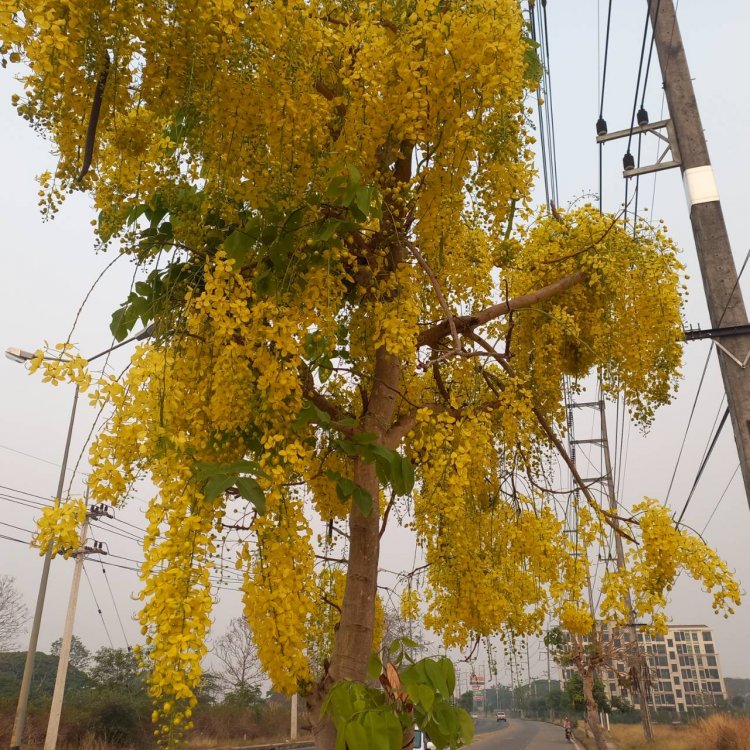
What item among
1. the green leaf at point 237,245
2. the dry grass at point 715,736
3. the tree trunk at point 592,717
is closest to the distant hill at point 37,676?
the tree trunk at point 592,717

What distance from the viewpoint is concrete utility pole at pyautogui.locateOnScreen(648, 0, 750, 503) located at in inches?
110

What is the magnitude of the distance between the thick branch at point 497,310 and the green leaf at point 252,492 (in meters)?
1.28

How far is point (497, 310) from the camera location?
3.04 m

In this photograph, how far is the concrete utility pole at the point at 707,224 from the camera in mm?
2785

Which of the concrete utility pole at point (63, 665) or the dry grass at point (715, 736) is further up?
the concrete utility pole at point (63, 665)

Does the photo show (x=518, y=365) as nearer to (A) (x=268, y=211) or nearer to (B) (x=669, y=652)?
(A) (x=268, y=211)

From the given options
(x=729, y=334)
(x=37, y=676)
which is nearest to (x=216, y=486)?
(x=729, y=334)

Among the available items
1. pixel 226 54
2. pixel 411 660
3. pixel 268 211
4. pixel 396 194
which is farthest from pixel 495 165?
pixel 411 660

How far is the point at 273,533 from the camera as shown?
6.44 ft

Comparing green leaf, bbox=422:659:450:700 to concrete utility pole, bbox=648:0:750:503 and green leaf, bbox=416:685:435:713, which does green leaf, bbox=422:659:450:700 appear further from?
concrete utility pole, bbox=648:0:750:503

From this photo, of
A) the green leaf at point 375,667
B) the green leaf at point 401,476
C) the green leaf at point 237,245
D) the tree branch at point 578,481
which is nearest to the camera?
the green leaf at point 375,667

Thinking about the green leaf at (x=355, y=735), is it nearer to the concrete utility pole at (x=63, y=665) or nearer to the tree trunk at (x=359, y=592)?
the tree trunk at (x=359, y=592)

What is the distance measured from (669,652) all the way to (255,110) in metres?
82.9

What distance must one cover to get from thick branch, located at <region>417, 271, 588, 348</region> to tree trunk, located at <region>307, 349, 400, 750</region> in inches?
18.5
